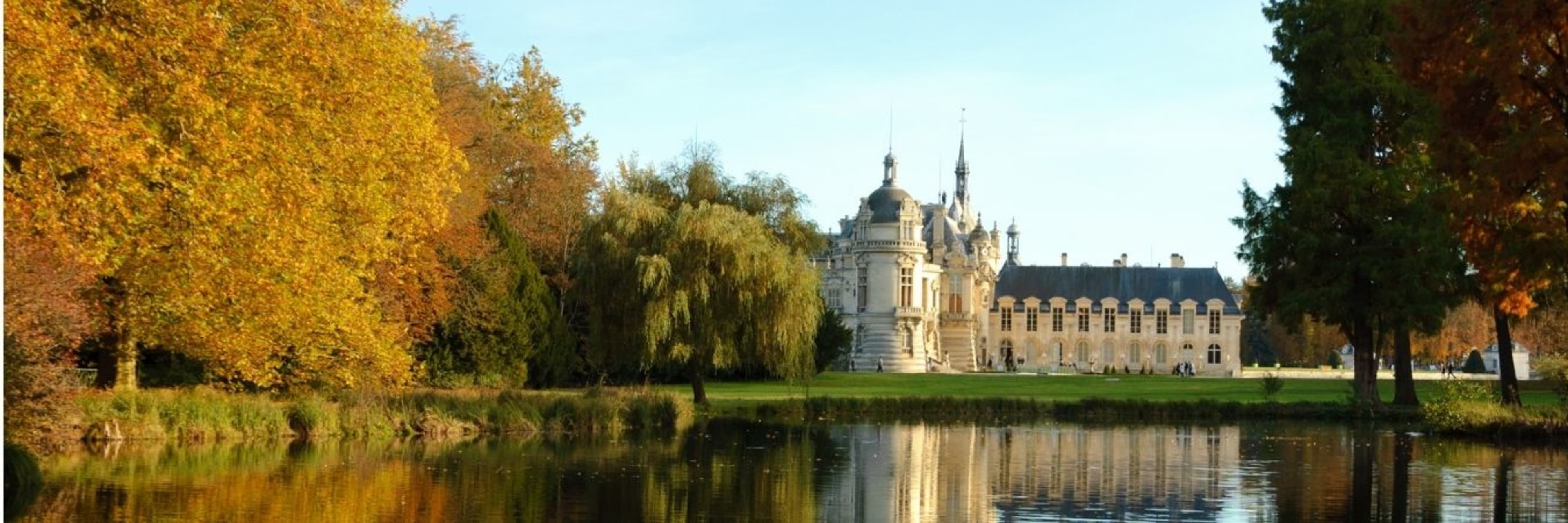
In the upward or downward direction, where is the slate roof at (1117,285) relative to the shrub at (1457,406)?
upward

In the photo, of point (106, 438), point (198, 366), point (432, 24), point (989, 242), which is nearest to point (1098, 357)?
point (989, 242)

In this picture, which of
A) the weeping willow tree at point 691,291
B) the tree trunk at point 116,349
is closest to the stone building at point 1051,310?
the weeping willow tree at point 691,291

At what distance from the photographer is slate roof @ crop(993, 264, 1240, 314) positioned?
8294cm

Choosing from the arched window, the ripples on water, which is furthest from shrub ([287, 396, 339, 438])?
the arched window

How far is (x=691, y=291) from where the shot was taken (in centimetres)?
3253

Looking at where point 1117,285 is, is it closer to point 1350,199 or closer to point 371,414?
point 1350,199

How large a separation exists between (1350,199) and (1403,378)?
5.24 metres

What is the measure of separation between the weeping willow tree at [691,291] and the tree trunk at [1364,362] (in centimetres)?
1160

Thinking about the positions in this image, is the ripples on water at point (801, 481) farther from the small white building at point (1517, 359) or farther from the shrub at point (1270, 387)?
the small white building at point (1517, 359)

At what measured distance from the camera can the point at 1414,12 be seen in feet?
70.0

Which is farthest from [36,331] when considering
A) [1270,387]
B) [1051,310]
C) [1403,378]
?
[1051,310]

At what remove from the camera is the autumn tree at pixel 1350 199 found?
108ft

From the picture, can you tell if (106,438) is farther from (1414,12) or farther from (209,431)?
(1414,12)

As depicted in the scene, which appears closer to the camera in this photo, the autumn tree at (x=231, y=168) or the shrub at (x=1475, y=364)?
the autumn tree at (x=231, y=168)
